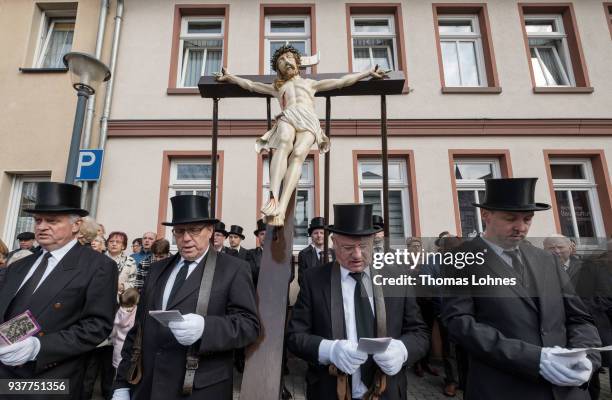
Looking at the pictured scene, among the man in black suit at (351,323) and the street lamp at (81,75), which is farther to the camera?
the street lamp at (81,75)

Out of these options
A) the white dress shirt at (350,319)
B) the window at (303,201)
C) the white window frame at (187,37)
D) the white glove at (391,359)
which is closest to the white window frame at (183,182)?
the window at (303,201)

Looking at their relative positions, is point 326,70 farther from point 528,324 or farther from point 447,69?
point 528,324

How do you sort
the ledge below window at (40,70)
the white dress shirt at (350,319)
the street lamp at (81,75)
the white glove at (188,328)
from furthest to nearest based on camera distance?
the ledge below window at (40,70) → the street lamp at (81,75) → the white dress shirt at (350,319) → the white glove at (188,328)

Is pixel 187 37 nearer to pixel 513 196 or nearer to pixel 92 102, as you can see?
pixel 92 102

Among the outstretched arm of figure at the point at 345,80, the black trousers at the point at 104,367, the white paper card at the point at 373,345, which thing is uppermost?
the outstretched arm of figure at the point at 345,80

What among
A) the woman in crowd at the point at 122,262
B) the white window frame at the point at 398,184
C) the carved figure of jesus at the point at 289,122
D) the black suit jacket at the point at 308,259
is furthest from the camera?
the white window frame at the point at 398,184

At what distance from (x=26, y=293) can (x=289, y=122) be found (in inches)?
90.0

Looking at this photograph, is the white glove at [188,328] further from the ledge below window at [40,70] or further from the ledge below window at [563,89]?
the ledge below window at [563,89]

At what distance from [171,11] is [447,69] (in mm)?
6428

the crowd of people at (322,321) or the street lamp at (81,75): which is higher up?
the street lamp at (81,75)

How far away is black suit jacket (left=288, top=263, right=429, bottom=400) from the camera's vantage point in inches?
75.0

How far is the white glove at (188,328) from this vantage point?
1754 millimetres

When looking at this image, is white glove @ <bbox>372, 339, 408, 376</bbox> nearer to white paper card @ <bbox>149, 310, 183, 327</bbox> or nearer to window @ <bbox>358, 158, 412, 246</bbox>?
white paper card @ <bbox>149, 310, 183, 327</bbox>

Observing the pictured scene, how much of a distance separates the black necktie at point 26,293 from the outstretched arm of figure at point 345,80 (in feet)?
8.78
